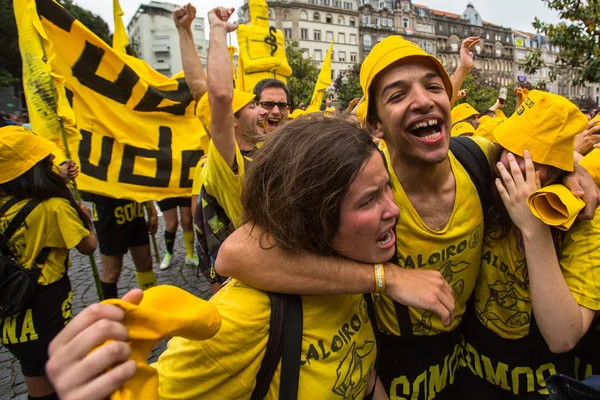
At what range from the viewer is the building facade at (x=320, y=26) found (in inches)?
2080

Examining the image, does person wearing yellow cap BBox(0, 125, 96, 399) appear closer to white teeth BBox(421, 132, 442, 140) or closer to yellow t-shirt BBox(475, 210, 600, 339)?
white teeth BBox(421, 132, 442, 140)

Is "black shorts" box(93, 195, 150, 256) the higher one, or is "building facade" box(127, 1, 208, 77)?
"building facade" box(127, 1, 208, 77)

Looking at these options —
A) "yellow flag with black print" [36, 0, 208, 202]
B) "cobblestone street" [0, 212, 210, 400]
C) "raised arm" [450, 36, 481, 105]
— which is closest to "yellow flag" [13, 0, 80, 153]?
"yellow flag with black print" [36, 0, 208, 202]

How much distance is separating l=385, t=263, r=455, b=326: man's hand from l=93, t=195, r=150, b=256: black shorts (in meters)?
3.45

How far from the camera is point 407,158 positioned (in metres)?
1.77

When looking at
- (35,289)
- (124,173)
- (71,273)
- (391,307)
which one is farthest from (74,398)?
(71,273)

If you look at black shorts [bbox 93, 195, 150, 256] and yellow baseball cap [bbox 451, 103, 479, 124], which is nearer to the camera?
black shorts [bbox 93, 195, 150, 256]

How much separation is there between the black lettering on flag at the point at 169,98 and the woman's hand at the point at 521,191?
4.04 m

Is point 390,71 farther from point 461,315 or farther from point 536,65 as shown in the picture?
point 536,65

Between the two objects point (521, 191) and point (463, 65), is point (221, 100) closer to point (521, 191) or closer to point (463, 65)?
point (521, 191)

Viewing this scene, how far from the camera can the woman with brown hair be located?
1081mm

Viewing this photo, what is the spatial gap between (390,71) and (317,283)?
109 cm

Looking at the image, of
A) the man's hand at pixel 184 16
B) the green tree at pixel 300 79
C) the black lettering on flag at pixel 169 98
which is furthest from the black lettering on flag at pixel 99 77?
the green tree at pixel 300 79

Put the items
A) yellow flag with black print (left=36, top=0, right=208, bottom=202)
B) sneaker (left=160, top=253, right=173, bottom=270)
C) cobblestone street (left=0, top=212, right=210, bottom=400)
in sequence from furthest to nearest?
sneaker (left=160, top=253, right=173, bottom=270)
yellow flag with black print (left=36, top=0, right=208, bottom=202)
cobblestone street (left=0, top=212, right=210, bottom=400)
